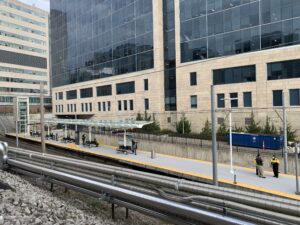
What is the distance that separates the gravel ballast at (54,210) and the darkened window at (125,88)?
43575 mm

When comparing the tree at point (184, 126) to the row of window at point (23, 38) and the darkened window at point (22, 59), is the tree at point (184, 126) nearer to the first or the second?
the darkened window at point (22, 59)

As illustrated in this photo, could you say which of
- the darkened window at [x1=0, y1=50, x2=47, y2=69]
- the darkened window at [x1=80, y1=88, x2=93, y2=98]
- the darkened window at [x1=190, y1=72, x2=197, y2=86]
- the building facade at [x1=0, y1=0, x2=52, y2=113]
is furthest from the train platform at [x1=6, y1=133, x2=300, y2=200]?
the darkened window at [x1=0, y1=50, x2=47, y2=69]

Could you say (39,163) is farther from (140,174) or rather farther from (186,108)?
(186,108)

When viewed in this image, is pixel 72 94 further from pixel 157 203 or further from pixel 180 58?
pixel 157 203

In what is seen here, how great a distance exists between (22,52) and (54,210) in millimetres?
95194

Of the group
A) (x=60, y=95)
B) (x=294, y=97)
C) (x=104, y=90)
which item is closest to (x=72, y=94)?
(x=60, y=95)

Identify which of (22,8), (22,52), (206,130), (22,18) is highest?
(22,8)

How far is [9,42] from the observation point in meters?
88.5

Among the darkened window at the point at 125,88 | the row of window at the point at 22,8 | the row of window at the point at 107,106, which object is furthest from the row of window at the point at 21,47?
the darkened window at the point at 125,88

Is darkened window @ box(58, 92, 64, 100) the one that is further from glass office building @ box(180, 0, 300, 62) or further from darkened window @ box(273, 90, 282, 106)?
darkened window @ box(273, 90, 282, 106)

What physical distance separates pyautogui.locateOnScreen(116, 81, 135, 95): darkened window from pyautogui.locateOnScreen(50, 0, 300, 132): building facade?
175 millimetres

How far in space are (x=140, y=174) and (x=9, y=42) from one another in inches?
3700

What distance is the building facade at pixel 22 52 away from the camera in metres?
86.4

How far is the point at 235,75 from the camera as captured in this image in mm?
37875
